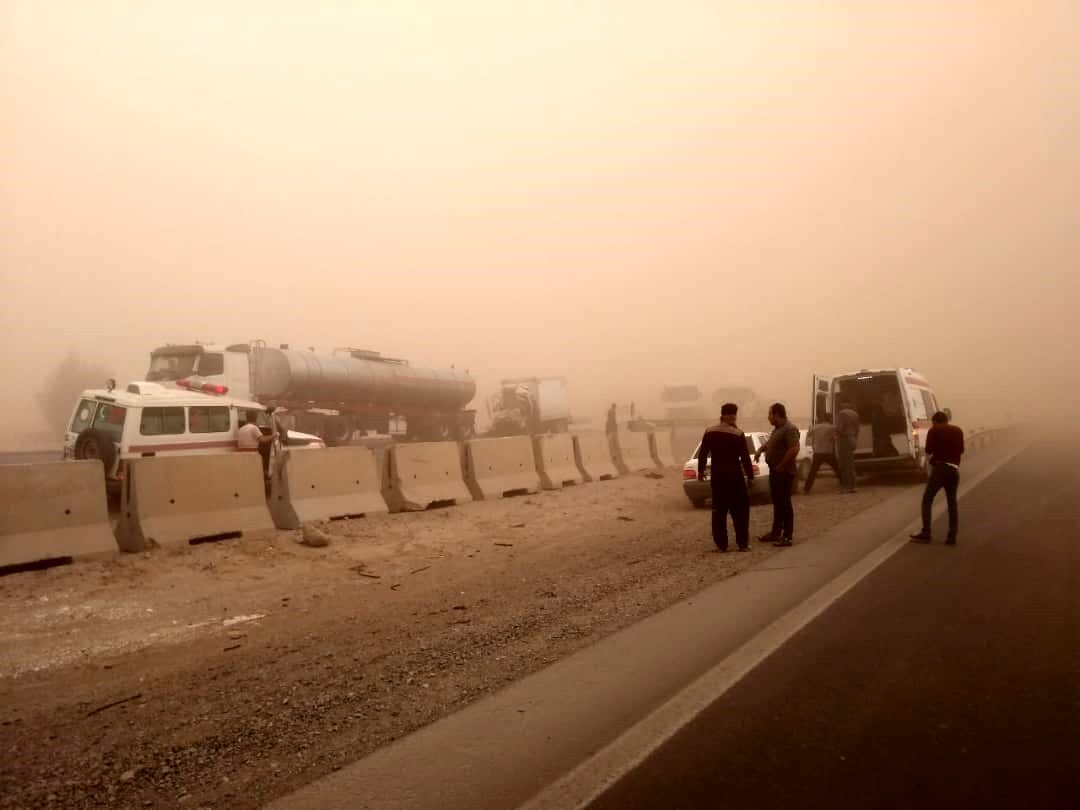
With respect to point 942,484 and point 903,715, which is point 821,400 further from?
point 903,715

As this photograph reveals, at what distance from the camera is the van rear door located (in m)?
18.6

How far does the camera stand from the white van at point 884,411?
60.6ft

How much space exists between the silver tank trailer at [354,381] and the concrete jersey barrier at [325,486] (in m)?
13.5

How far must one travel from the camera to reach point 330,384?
2761 cm

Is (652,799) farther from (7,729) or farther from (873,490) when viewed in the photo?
(873,490)

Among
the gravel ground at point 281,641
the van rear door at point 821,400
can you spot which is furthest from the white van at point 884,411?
the gravel ground at point 281,641

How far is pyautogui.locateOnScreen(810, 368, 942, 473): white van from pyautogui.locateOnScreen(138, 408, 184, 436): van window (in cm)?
1295

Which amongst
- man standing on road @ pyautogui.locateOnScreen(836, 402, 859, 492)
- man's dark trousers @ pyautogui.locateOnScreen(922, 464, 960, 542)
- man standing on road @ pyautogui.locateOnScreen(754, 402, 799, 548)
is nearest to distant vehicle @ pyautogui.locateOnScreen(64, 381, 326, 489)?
man standing on road @ pyautogui.locateOnScreen(754, 402, 799, 548)

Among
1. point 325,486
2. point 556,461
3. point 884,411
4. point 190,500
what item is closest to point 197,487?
point 190,500

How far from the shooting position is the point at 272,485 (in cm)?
1202

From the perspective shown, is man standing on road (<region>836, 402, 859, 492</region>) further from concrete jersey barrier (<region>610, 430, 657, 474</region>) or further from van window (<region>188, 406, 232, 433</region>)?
van window (<region>188, 406, 232, 433</region>)

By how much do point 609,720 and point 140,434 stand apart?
504 inches

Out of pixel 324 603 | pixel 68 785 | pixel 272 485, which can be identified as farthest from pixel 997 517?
pixel 68 785

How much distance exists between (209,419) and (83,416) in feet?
7.14
